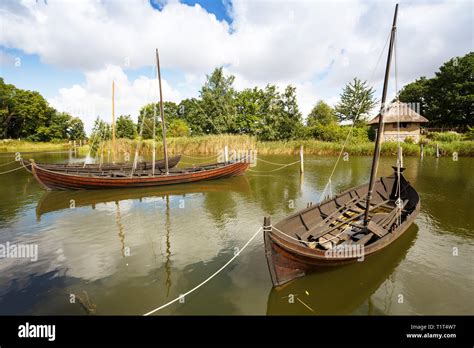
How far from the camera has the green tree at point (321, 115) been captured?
182ft

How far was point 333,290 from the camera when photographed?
6.08m

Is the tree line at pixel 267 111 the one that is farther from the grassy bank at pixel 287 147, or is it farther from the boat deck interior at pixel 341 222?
the boat deck interior at pixel 341 222

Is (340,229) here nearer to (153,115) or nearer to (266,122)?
(266,122)

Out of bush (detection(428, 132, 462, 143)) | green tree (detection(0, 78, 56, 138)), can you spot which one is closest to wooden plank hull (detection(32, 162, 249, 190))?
bush (detection(428, 132, 462, 143))

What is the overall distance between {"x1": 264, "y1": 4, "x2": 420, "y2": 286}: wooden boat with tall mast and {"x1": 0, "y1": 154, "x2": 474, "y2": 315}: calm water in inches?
26.1

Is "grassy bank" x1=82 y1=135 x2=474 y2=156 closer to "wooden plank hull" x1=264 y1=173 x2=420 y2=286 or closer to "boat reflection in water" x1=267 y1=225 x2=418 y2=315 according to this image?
"boat reflection in water" x1=267 y1=225 x2=418 y2=315

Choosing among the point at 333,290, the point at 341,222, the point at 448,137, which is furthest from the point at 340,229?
the point at 448,137

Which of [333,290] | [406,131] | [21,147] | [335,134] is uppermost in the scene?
[406,131]

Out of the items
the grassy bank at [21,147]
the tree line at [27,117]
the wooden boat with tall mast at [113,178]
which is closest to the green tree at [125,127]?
the tree line at [27,117]

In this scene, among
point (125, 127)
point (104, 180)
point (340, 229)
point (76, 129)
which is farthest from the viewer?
point (76, 129)

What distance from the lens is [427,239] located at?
8.94 m

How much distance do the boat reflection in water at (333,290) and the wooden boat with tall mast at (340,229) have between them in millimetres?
307

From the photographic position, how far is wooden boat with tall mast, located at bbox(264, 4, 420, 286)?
5.70 metres

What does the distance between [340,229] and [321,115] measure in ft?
175
